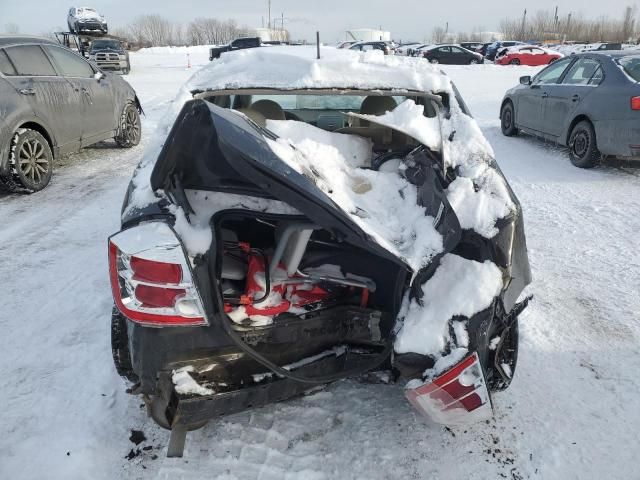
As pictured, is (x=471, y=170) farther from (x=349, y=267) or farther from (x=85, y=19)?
(x=85, y=19)

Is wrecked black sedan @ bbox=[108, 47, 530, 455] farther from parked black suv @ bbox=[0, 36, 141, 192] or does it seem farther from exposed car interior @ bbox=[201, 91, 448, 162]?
parked black suv @ bbox=[0, 36, 141, 192]

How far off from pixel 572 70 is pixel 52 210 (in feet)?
23.6

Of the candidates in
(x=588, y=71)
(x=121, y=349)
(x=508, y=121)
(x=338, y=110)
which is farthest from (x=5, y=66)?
(x=508, y=121)

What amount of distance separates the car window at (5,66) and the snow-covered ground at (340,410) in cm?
262

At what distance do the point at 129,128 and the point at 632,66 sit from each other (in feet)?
24.0

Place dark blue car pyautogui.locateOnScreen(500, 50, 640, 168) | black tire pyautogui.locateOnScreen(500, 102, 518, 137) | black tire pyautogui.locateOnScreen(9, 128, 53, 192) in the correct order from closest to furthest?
1. black tire pyautogui.locateOnScreen(9, 128, 53, 192)
2. dark blue car pyautogui.locateOnScreen(500, 50, 640, 168)
3. black tire pyautogui.locateOnScreen(500, 102, 518, 137)

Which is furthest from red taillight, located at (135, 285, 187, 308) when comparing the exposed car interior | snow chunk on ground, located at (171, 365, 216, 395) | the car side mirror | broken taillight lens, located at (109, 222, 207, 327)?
the car side mirror

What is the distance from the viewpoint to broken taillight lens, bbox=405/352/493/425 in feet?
5.90

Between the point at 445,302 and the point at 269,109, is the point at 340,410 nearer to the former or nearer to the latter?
the point at 445,302

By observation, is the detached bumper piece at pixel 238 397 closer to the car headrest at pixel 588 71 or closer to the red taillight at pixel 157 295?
Result: the red taillight at pixel 157 295

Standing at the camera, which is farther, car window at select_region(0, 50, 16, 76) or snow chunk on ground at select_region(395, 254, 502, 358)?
car window at select_region(0, 50, 16, 76)

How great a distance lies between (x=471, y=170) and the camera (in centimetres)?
223

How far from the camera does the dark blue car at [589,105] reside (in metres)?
5.76

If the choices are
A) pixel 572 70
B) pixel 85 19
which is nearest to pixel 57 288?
pixel 572 70
